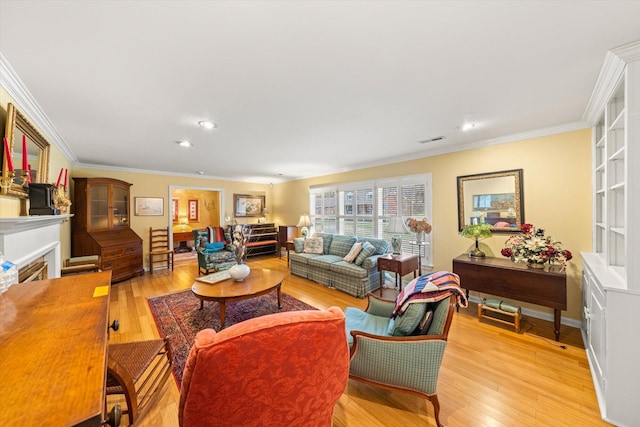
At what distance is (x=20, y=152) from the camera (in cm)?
191

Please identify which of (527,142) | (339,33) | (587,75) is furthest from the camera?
(527,142)

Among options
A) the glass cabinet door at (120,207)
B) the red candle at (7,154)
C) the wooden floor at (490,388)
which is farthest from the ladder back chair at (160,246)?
the red candle at (7,154)

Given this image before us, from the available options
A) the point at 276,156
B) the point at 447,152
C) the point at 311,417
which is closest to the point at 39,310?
the point at 311,417

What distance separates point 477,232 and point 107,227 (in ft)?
21.1

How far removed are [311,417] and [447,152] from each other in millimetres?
3884

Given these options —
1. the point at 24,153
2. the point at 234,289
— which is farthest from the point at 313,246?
the point at 24,153

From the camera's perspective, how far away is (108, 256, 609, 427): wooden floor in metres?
1.65

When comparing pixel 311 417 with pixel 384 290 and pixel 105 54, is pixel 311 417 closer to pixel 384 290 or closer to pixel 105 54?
pixel 105 54

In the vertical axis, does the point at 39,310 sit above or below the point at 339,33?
below

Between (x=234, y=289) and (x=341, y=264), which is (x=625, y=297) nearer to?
(x=341, y=264)

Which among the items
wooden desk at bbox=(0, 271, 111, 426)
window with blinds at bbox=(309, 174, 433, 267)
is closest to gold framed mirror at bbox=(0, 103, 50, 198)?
wooden desk at bbox=(0, 271, 111, 426)

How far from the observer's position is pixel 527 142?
10.1ft

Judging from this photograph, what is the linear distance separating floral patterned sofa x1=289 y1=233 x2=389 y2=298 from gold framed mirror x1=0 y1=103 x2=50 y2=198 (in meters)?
3.63

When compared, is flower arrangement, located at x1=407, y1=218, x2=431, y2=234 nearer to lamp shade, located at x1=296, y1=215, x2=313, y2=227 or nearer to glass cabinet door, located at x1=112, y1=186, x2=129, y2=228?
lamp shade, located at x1=296, y1=215, x2=313, y2=227
